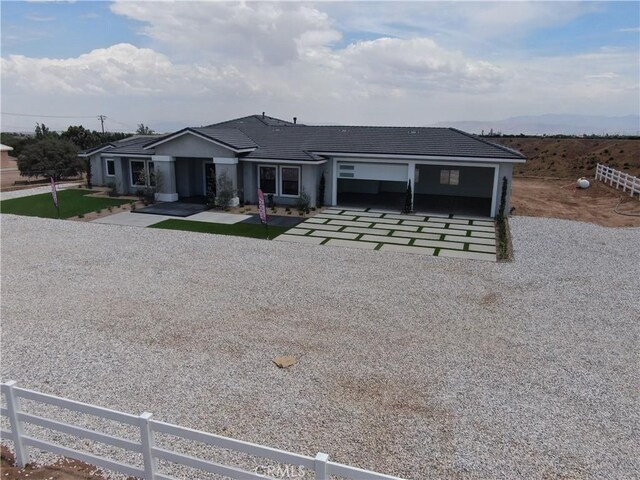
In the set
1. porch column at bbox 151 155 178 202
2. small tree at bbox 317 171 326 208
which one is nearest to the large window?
porch column at bbox 151 155 178 202

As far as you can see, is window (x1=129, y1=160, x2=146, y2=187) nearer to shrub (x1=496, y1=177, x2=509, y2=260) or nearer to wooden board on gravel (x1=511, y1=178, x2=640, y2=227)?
shrub (x1=496, y1=177, x2=509, y2=260)

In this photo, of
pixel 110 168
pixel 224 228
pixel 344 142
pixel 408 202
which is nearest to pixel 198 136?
pixel 224 228

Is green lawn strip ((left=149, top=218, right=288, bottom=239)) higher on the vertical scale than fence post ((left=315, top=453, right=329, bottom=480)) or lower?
lower

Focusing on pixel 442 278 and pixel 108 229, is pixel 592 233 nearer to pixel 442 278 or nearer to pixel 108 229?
pixel 442 278

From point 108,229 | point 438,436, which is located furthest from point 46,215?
point 438,436

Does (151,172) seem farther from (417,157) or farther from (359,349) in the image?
(359,349)
